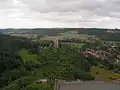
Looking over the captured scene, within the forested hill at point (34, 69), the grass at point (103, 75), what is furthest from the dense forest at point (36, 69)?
the grass at point (103, 75)

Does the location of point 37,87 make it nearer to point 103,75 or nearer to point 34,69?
point 34,69

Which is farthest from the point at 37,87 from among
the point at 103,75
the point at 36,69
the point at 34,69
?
the point at 103,75

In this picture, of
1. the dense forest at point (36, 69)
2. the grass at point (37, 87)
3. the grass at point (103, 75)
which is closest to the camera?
the grass at point (37, 87)

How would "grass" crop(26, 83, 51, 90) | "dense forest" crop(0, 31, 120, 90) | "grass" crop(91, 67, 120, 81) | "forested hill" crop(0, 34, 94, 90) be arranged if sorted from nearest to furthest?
"grass" crop(26, 83, 51, 90), "dense forest" crop(0, 31, 120, 90), "forested hill" crop(0, 34, 94, 90), "grass" crop(91, 67, 120, 81)

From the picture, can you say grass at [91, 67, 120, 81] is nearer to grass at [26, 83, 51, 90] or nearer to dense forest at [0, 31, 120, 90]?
dense forest at [0, 31, 120, 90]

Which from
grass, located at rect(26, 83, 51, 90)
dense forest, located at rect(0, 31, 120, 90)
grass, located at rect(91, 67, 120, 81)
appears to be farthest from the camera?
grass, located at rect(91, 67, 120, 81)

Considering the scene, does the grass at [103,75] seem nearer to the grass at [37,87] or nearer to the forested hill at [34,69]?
the forested hill at [34,69]

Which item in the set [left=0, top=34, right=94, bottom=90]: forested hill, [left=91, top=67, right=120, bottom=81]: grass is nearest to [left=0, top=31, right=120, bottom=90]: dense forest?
[left=0, top=34, right=94, bottom=90]: forested hill

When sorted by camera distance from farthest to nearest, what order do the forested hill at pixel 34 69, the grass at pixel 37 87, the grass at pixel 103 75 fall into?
the grass at pixel 103 75, the forested hill at pixel 34 69, the grass at pixel 37 87

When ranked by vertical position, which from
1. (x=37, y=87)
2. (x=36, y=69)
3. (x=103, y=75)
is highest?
(x=37, y=87)

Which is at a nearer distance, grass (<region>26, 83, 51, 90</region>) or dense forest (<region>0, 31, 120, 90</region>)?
grass (<region>26, 83, 51, 90</region>)

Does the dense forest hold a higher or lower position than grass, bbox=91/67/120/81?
higher

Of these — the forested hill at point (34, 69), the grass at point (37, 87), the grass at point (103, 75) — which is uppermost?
the grass at point (37, 87)

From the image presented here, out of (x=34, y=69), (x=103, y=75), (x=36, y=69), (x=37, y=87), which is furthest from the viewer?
(x=103, y=75)
